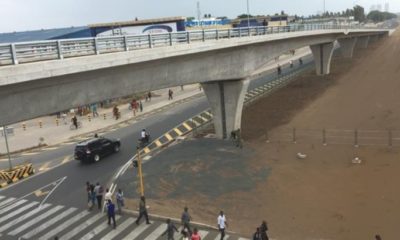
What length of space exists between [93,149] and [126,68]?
1121 cm

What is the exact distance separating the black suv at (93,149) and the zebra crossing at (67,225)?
24.6 feet

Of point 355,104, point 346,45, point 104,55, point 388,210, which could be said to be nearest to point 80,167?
point 104,55

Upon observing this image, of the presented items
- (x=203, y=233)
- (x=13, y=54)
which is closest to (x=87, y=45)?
(x=13, y=54)

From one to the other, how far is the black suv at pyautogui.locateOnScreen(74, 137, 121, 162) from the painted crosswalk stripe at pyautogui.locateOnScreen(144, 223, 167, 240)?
1275 centimetres

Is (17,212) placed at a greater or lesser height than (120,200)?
lesser

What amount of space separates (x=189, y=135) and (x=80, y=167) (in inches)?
438

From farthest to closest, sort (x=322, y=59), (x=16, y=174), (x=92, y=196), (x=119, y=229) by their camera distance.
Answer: (x=322, y=59) < (x=16, y=174) < (x=92, y=196) < (x=119, y=229)

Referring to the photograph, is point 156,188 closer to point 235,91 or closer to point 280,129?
point 235,91

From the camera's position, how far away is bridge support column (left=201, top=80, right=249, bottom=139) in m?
37.2

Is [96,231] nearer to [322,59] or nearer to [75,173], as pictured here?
[75,173]

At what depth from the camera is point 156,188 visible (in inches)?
1043

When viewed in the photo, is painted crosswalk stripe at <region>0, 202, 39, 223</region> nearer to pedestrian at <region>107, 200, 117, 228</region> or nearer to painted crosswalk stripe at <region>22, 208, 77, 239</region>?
painted crosswalk stripe at <region>22, 208, 77, 239</region>

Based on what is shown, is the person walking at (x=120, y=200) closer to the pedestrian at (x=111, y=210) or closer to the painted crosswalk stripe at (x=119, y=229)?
the painted crosswalk stripe at (x=119, y=229)

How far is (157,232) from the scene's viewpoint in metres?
20.8
